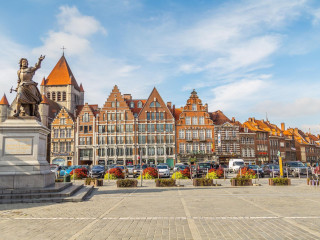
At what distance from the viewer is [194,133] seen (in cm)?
5691

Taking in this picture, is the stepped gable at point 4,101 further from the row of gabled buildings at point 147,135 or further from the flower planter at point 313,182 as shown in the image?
the flower planter at point 313,182

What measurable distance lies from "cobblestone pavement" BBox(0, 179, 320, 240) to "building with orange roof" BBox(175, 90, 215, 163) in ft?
148

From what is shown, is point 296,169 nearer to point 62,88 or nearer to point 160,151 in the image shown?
point 160,151

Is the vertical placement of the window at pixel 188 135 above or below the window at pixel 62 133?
below

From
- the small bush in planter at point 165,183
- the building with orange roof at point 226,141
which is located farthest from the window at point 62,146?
the small bush in planter at point 165,183

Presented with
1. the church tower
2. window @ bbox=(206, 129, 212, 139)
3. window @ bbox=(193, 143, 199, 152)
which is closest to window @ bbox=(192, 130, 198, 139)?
window @ bbox=(193, 143, 199, 152)

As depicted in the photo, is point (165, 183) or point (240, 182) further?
point (240, 182)

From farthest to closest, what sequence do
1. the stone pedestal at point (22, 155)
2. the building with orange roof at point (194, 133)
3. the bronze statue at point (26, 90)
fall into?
the building with orange roof at point (194, 133)
the bronze statue at point (26, 90)
the stone pedestal at point (22, 155)

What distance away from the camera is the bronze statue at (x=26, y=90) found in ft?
44.7

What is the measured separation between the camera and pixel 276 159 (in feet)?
228

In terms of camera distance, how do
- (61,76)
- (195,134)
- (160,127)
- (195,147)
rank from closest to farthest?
(195,147) < (195,134) < (160,127) < (61,76)

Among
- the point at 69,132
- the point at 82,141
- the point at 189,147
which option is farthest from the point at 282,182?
the point at 69,132

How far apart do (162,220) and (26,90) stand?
957 centimetres

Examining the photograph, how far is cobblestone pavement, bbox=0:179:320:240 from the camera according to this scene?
21.5 feet
